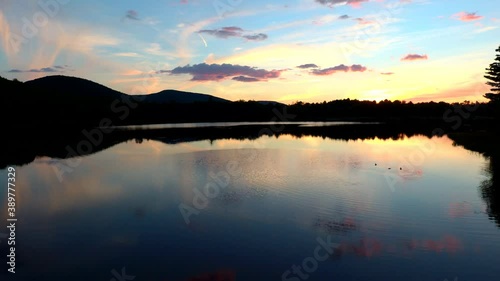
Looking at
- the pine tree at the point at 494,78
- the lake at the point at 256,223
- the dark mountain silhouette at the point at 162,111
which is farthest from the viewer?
the dark mountain silhouette at the point at 162,111

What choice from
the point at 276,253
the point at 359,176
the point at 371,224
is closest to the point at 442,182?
the point at 359,176

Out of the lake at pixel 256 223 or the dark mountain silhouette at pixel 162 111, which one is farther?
the dark mountain silhouette at pixel 162 111

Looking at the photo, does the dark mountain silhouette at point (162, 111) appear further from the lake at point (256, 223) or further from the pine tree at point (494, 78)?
the lake at point (256, 223)

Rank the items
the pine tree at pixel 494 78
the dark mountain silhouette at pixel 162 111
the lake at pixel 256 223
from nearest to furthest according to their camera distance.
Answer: the lake at pixel 256 223 < the pine tree at pixel 494 78 < the dark mountain silhouette at pixel 162 111

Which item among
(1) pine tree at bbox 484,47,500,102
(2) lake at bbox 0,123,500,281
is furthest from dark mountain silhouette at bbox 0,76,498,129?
(2) lake at bbox 0,123,500,281

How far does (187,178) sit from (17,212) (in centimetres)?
1216

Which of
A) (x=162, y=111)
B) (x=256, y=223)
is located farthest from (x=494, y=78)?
(x=162, y=111)

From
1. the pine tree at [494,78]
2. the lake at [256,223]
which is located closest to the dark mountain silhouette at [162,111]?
the pine tree at [494,78]

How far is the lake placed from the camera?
12.6m

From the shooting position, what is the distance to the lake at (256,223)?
12.6 m

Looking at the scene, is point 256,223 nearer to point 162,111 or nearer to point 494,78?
point 494,78

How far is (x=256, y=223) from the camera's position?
686 inches

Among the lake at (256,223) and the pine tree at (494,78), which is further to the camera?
the pine tree at (494,78)

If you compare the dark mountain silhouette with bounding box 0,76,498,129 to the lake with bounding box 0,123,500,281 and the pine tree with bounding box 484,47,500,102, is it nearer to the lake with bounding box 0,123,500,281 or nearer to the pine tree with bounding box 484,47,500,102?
the pine tree with bounding box 484,47,500,102
